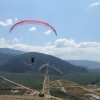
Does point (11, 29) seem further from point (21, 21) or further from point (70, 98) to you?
point (70, 98)

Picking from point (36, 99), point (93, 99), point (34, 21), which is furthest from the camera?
point (93, 99)

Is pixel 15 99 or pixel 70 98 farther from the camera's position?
pixel 70 98

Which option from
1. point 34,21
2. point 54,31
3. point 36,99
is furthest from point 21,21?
point 36,99

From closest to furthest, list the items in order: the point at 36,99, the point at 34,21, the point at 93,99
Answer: the point at 34,21 < the point at 36,99 < the point at 93,99

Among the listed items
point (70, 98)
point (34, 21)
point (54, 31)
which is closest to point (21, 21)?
point (34, 21)

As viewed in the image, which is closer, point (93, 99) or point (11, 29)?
point (11, 29)

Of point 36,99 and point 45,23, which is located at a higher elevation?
point 45,23

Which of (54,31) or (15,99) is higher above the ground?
(54,31)

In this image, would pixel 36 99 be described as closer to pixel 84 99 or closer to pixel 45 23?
pixel 84 99

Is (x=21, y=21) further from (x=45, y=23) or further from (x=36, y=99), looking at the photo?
(x=36, y=99)
